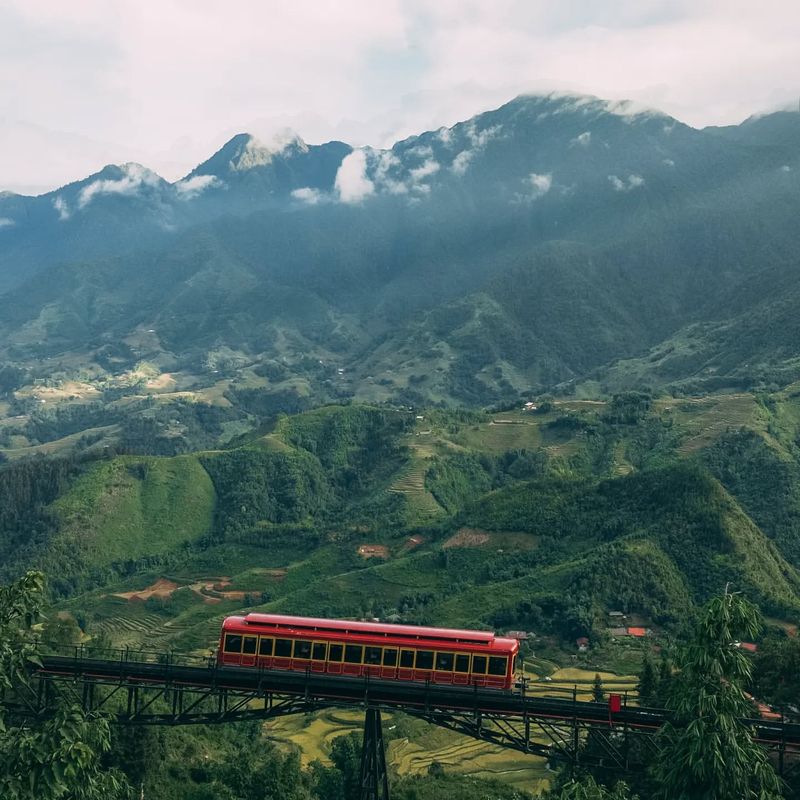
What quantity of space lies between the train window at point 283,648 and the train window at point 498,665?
12014 millimetres

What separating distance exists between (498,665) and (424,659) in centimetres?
440

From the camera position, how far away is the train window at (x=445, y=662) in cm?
5469

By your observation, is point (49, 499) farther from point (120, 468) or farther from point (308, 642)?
point (308, 642)

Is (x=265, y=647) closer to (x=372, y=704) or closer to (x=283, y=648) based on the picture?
(x=283, y=648)

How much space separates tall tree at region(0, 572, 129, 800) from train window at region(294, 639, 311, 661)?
479 inches

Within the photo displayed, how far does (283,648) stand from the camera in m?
56.4

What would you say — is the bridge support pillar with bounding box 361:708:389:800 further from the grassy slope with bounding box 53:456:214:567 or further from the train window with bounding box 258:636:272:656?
the grassy slope with bounding box 53:456:214:567

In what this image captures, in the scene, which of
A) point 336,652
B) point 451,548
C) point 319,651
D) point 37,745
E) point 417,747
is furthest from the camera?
point 451,548

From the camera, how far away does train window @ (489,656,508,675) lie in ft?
177

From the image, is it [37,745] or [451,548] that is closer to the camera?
[37,745]

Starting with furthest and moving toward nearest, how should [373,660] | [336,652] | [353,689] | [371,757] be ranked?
[336,652] < [373,660] < [353,689] < [371,757]

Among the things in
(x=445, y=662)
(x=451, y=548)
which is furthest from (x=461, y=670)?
(x=451, y=548)

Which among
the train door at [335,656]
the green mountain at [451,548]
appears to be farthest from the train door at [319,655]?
the green mountain at [451,548]

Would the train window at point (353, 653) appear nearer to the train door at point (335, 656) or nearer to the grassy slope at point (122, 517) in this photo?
the train door at point (335, 656)
